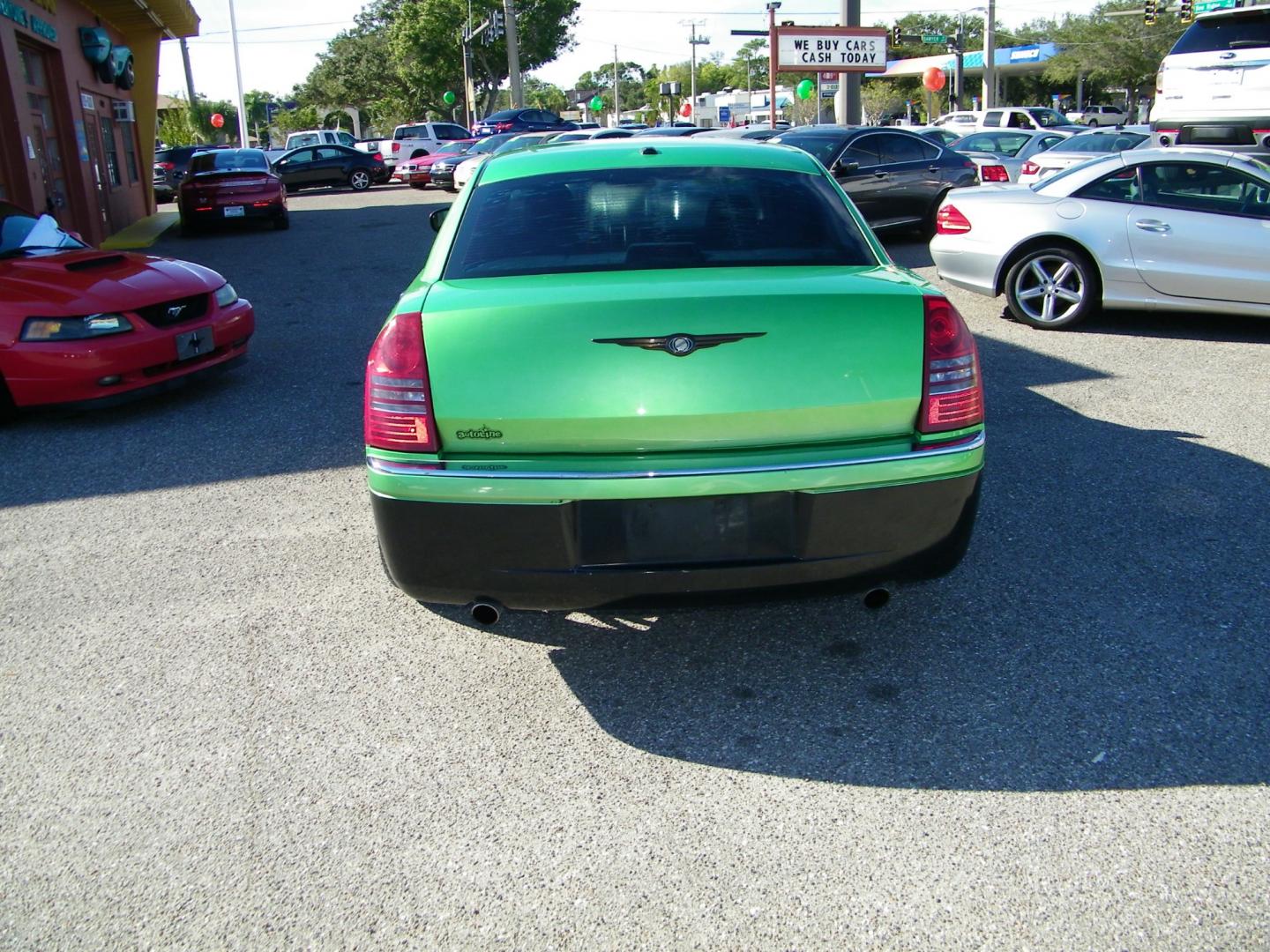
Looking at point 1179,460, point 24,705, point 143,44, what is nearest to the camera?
point 24,705

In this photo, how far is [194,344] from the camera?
6.86 meters

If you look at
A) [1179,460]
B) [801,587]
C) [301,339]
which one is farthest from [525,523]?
[301,339]

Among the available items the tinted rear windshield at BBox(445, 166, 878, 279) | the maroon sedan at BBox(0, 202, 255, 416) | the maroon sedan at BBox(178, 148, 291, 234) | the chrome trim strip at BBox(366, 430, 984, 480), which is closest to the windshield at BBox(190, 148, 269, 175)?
the maroon sedan at BBox(178, 148, 291, 234)

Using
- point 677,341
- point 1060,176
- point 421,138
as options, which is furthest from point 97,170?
point 677,341

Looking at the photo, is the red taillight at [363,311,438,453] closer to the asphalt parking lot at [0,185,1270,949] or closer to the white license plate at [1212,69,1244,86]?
the asphalt parking lot at [0,185,1270,949]

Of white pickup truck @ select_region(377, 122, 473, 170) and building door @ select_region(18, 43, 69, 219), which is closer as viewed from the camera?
building door @ select_region(18, 43, 69, 219)

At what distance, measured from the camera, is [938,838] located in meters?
2.62

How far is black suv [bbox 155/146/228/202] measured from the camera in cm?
3061

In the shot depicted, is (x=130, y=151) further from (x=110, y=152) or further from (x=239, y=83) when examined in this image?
(x=239, y=83)

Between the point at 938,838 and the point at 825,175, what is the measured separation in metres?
2.43

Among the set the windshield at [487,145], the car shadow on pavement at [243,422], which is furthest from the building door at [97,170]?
the windshield at [487,145]

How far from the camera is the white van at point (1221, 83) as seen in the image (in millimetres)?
13289

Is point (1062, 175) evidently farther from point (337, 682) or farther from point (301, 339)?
point (337, 682)

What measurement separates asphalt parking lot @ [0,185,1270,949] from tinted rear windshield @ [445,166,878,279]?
1.18 meters
